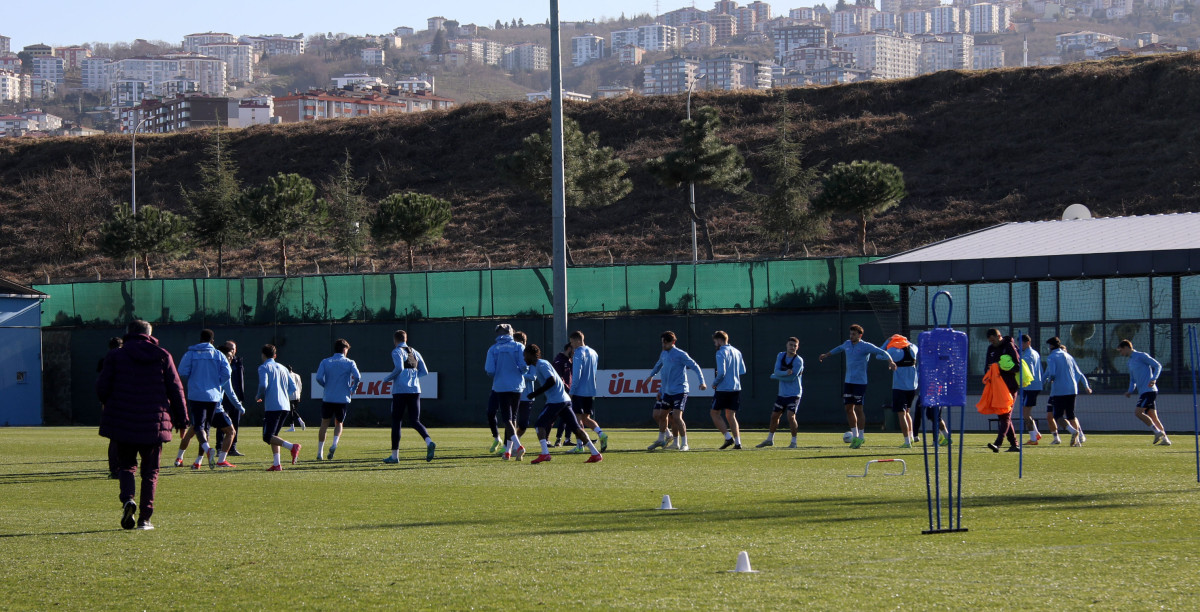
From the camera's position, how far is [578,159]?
58.3m

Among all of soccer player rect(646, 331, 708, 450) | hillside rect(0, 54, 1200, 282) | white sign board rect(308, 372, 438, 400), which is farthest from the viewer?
hillside rect(0, 54, 1200, 282)

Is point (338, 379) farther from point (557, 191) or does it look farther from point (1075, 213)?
point (1075, 213)

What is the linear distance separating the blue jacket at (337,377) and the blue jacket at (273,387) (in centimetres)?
55

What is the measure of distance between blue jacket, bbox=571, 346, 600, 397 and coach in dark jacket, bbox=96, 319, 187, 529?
32.8 ft

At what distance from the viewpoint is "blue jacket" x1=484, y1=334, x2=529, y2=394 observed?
1820 centimetres

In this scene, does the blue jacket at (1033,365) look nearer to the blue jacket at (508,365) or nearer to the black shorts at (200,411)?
the blue jacket at (508,365)

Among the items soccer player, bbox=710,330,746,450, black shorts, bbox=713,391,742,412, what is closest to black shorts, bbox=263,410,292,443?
soccer player, bbox=710,330,746,450

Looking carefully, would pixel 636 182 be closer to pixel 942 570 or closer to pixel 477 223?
pixel 477 223

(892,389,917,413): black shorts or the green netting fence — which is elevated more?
the green netting fence

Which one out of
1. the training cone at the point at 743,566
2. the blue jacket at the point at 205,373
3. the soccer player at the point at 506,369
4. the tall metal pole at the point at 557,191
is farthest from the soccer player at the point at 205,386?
the training cone at the point at 743,566

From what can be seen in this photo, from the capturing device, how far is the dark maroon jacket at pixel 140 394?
11.1 m

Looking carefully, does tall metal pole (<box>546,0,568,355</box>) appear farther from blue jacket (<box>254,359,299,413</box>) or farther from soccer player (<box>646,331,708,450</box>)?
blue jacket (<box>254,359,299,413</box>)

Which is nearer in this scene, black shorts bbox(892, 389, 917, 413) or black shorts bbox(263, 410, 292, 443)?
black shorts bbox(263, 410, 292, 443)

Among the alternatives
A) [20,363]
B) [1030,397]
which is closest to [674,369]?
[1030,397]
